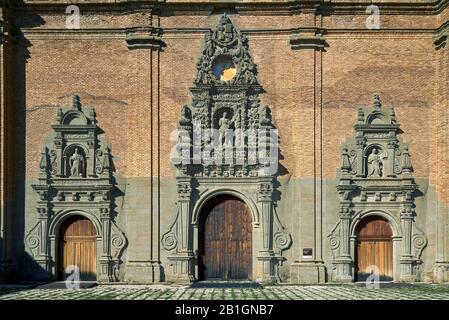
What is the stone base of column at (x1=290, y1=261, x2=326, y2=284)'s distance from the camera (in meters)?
22.4

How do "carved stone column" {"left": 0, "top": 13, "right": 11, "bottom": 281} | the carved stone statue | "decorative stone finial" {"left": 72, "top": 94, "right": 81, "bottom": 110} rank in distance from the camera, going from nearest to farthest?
"carved stone column" {"left": 0, "top": 13, "right": 11, "bottom": 281} < the carved stone statue < "decorative stone finial" {"left": 72, "top": 94, "right": 81, "bottom": 110}

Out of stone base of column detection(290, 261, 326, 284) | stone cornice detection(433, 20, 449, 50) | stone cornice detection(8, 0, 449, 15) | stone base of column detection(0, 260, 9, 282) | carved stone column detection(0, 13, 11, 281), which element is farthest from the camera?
stone cornice detection(8, 0, 449, 15)

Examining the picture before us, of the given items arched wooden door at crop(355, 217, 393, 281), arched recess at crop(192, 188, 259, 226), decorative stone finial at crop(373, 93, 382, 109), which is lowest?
arched wooden door at crop(355, 217, 393, 281)

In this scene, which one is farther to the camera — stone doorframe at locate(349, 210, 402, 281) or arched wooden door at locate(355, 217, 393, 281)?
arched wooden door at locate(355, 217, 393, 281)

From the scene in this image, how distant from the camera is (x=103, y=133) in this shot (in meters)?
23.2

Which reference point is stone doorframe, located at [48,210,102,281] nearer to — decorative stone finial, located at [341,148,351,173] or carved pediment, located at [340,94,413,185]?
decorative stone finial, located at [341,148,351,173]

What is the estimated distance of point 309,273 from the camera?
22.4m

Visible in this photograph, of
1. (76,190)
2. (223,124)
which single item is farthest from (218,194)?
(76,190)

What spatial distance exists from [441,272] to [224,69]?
971 centimetres

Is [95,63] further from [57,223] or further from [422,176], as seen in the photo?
[422,176]

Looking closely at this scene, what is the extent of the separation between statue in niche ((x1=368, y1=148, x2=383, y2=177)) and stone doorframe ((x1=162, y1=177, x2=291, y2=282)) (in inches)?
134

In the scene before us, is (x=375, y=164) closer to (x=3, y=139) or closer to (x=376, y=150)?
(x=376, y=150)

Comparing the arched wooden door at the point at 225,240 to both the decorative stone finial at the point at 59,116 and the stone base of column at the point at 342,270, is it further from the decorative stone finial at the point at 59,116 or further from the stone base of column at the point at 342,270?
the decorative stone finial at the point at 59,116

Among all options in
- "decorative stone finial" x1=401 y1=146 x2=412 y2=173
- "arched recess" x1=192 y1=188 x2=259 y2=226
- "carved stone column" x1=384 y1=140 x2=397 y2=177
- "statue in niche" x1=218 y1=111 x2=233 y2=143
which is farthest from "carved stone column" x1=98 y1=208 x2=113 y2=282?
"decorative stone finial" x1=401 y1=146 x2=412 y2=173
